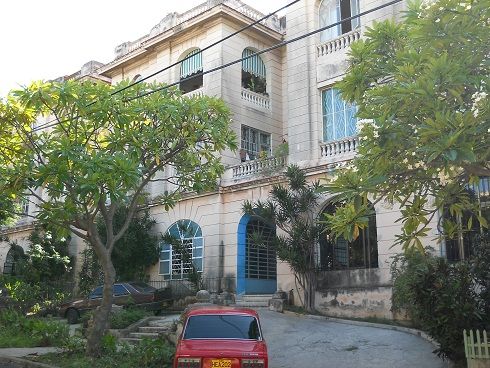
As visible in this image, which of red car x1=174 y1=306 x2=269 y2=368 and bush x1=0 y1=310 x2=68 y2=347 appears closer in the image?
red car x1=174 y1=306 x2=269 y2=368

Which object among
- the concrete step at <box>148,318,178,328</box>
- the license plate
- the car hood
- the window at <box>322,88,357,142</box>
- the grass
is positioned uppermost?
the window at <box>322,88,357,142</box>

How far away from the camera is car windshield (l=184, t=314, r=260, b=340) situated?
889 cm

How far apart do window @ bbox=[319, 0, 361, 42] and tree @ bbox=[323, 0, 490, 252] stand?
1219 centimetres

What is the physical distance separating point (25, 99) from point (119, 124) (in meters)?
1.95

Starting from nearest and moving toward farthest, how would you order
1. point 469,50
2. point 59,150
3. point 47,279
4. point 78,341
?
point 469,50
point 59,150
point 78,341
point 47,279

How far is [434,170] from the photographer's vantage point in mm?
7305

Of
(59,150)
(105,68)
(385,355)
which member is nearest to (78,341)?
(59,150)

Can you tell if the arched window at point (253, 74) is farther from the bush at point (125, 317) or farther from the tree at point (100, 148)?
the bush at point (125, 317)

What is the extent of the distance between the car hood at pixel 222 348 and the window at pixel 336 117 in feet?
36.7

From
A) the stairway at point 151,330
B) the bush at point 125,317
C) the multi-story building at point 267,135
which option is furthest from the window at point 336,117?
the bush at point 125,317

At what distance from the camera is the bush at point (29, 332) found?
13.8 metres

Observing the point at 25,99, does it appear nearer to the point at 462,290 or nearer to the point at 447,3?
the point at 447,3

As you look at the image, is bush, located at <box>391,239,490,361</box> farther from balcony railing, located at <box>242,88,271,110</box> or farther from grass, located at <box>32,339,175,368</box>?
balcony railing, located at <box>242,88,271,110</box>

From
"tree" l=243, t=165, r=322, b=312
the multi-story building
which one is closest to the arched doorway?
the multi-story building
